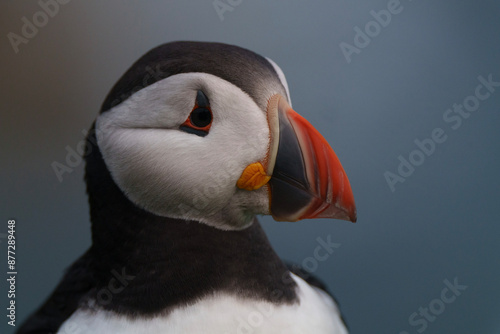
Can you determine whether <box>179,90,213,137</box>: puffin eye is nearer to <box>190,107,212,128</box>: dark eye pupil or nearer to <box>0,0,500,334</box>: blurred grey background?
<box>190,107,212,128</box>: dark eye pupil

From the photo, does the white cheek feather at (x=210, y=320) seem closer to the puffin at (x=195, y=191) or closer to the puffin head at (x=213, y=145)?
the puffin at (x=195, y=191)

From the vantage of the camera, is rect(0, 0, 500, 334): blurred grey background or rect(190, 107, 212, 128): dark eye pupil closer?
rect(190, 107, 212, 128): dark eye pupil

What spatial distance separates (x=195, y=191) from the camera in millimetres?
856

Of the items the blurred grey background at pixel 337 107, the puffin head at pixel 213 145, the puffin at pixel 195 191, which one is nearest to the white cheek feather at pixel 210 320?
the puffin at pixel 195 191

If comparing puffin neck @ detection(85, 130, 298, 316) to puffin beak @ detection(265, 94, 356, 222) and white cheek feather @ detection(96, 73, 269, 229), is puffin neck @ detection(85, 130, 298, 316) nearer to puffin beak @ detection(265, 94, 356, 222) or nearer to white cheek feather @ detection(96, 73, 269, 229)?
white cheek feather @ detection(96, 73, 269, 229)

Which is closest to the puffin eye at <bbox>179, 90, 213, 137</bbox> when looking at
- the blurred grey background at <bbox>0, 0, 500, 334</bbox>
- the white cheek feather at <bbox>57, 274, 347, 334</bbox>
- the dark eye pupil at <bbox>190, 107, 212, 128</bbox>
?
the dark eye pupil at <bbox>190, 107, 212, 128</bbox>

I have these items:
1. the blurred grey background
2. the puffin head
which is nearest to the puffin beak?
the puffin head

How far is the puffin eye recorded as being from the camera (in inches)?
33.3

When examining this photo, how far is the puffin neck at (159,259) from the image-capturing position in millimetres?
880

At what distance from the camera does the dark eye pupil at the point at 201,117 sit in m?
0.85

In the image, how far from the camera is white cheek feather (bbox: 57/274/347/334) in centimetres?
86

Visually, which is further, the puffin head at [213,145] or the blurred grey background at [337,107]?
the blurred grey background at [337,107]

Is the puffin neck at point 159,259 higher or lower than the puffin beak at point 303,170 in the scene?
lower

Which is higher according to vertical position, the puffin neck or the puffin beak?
the puffin beak
